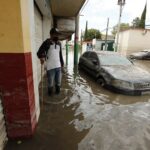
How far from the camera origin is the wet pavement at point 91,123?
2791 millimetres

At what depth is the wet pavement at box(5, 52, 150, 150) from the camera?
2791 millimetres

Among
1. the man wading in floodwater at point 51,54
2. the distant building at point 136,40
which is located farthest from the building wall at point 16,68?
the distant building at point 136,40

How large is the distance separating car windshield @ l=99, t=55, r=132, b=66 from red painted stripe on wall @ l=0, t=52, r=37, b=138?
4.40 meters

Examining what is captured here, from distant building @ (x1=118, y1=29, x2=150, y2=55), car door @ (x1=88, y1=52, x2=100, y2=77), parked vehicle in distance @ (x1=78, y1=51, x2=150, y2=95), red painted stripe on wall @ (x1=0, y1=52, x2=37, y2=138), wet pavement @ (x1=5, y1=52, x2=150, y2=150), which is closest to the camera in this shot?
red painted stripe on wall @ (x1=0, y1=52, x2=37, y2=138)

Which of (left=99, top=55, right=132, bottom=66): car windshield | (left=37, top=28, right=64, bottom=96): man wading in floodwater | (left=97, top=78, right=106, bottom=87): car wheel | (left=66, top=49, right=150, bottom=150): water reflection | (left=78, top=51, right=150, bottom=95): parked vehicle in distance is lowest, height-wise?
(left=66, top=49, right=150, bottom=150): water reflection

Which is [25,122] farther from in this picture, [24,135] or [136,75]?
[136,75]

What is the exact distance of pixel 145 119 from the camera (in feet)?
12.5

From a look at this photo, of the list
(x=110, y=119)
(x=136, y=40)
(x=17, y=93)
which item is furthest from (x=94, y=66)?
(x=136, y=40)

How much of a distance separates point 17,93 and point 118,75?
12.8ft

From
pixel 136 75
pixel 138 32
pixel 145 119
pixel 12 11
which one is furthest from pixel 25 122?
pixel 138 32

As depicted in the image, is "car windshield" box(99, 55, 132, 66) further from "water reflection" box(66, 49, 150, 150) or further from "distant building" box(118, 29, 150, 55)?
"distant building" box(118, 29, 150, 55)

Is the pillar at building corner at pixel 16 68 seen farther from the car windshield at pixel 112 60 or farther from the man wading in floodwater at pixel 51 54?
the car windshield at pixel 112 60

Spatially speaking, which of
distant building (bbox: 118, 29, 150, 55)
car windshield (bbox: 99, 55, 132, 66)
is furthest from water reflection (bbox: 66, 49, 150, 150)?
distant building (bbox: 118, 29, 150, 55)

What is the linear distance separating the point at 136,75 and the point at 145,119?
224 cm
